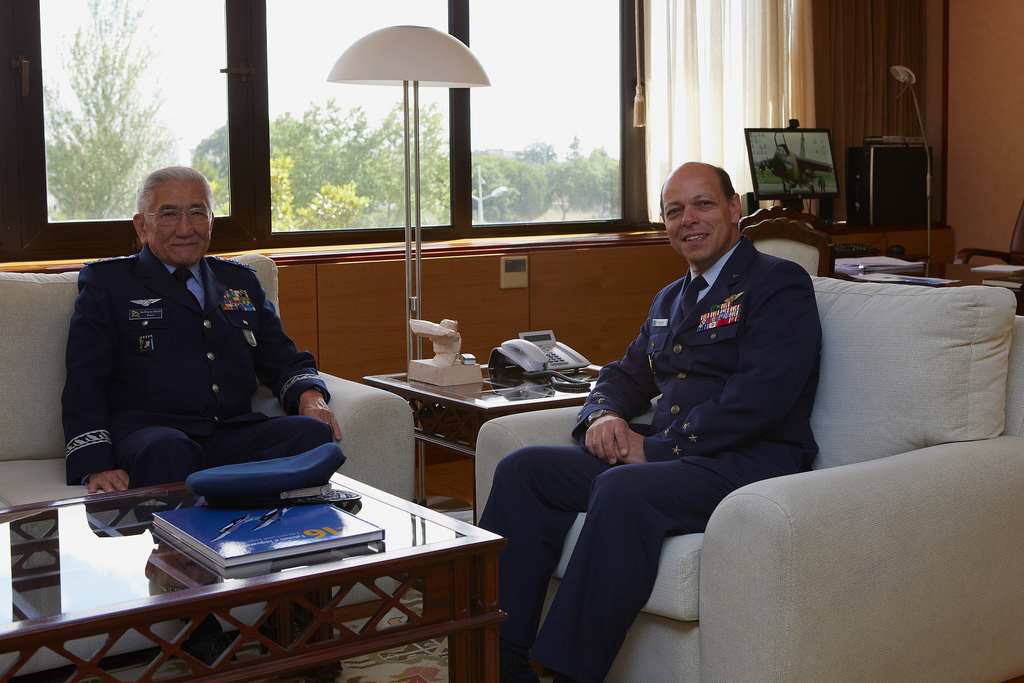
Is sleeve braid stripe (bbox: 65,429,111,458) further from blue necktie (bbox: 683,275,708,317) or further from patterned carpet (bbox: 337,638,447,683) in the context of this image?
blue necktie (bbox: 683,275,708,317)

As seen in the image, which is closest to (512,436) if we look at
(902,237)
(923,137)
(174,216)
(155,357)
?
(155,357)

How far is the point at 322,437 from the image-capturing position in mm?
2535

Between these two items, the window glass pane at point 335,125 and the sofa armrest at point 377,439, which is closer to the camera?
the sofa armrest at point 377,439

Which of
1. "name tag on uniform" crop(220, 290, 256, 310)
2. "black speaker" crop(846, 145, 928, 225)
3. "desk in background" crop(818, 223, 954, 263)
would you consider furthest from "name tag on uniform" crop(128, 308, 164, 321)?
"black speaker" crop(846, 145, 928, 225)

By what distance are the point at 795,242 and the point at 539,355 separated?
3.70ft

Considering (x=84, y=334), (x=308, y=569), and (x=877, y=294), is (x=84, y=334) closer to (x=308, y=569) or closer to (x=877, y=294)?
(x=308, y=569)

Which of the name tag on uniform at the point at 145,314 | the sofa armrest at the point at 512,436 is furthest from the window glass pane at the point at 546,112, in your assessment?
the sofa armrest at the point at 512,436

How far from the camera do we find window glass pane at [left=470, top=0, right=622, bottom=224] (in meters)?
4.59

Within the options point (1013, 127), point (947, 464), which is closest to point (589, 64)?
point (1013, 127)

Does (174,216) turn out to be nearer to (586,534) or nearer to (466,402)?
(466,402)

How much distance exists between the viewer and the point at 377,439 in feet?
8.56

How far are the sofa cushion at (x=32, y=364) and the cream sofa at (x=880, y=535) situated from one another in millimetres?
1362

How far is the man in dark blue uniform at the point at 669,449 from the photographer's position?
6.20ft

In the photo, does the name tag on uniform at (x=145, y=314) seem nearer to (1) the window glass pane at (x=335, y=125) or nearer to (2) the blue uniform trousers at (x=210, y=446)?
(2) the blue uniform trousers at (x=210, y=446)
